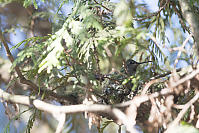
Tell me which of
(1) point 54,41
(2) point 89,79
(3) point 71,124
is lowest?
(3) point 71,124

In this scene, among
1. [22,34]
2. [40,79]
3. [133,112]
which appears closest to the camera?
[133,112]

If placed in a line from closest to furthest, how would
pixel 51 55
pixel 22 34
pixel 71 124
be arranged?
pixel 51 55 → pixel 71 124 → pixel 22 34

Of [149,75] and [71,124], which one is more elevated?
[149,75]

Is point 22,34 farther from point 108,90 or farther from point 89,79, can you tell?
point 89,79

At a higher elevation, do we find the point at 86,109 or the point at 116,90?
the point at 86,109

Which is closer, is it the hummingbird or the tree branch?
the tree branch

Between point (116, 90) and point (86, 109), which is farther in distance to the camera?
point (116, 90)

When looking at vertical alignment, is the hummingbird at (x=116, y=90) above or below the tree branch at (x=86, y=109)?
below

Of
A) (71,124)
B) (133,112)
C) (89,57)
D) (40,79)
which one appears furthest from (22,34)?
(133,112)

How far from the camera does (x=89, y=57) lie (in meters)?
0.71

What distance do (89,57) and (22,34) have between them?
110 centimetres

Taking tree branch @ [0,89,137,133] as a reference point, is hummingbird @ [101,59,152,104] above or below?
below

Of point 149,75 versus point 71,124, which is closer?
point 149,75

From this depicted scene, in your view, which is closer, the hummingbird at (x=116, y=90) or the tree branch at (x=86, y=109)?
the tree branch at (x=86, y=109)
